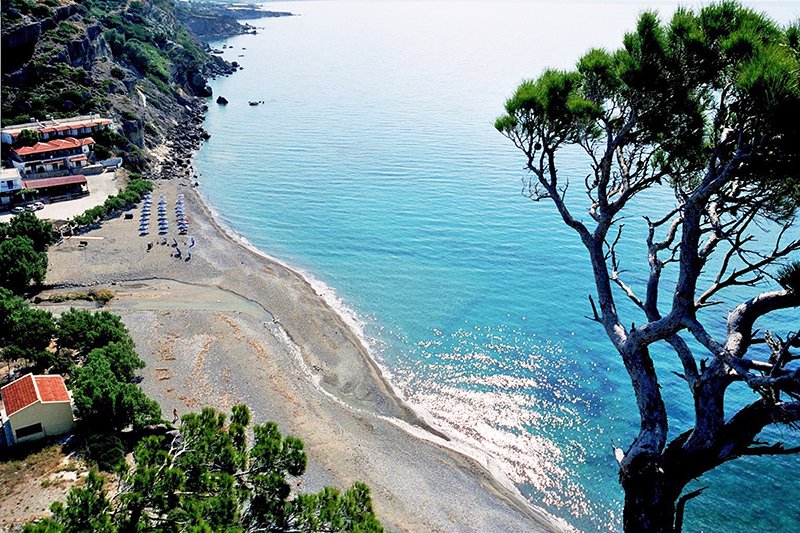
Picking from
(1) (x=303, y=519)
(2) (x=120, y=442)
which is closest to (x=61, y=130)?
(2) (x=120, y=442)

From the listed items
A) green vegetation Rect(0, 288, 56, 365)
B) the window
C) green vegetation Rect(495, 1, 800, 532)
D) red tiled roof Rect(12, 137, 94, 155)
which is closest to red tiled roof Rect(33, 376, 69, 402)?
the window

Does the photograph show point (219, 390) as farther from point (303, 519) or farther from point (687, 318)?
point (687, 318)

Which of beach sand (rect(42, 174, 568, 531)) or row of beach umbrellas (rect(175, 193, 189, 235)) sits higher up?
row of beach umbrellas (rect(175, 193, 189, 235))

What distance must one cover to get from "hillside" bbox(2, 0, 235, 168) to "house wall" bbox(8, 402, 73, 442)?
179ft

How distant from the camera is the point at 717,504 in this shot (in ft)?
90.8

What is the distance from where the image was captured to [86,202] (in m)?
62.3

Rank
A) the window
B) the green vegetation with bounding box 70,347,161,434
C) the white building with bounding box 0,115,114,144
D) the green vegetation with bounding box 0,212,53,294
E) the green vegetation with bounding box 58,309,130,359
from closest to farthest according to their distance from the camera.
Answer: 1. the window
2. the green vegetation with bounding box 70,347,161,434
3. the green vegetation with bounding box 58,309,130,359
4. the green vegetation with bounding box 0,212,53,294
5. the white building with bounding box 0,115,114,144

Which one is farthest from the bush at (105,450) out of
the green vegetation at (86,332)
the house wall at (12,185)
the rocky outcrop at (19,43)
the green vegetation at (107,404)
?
the rocky outcrop at (19,43)

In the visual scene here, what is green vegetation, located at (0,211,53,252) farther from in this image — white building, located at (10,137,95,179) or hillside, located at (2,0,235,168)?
hillside, located at (2,0,235,168)

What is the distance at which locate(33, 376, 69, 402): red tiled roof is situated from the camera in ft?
93.5

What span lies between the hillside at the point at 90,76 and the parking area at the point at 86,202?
21.6 ft

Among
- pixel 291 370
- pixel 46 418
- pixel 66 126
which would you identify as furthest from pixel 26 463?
pixel 66 126

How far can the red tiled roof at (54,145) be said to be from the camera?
65562 mm

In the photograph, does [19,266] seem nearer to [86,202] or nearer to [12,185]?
[86,202]
